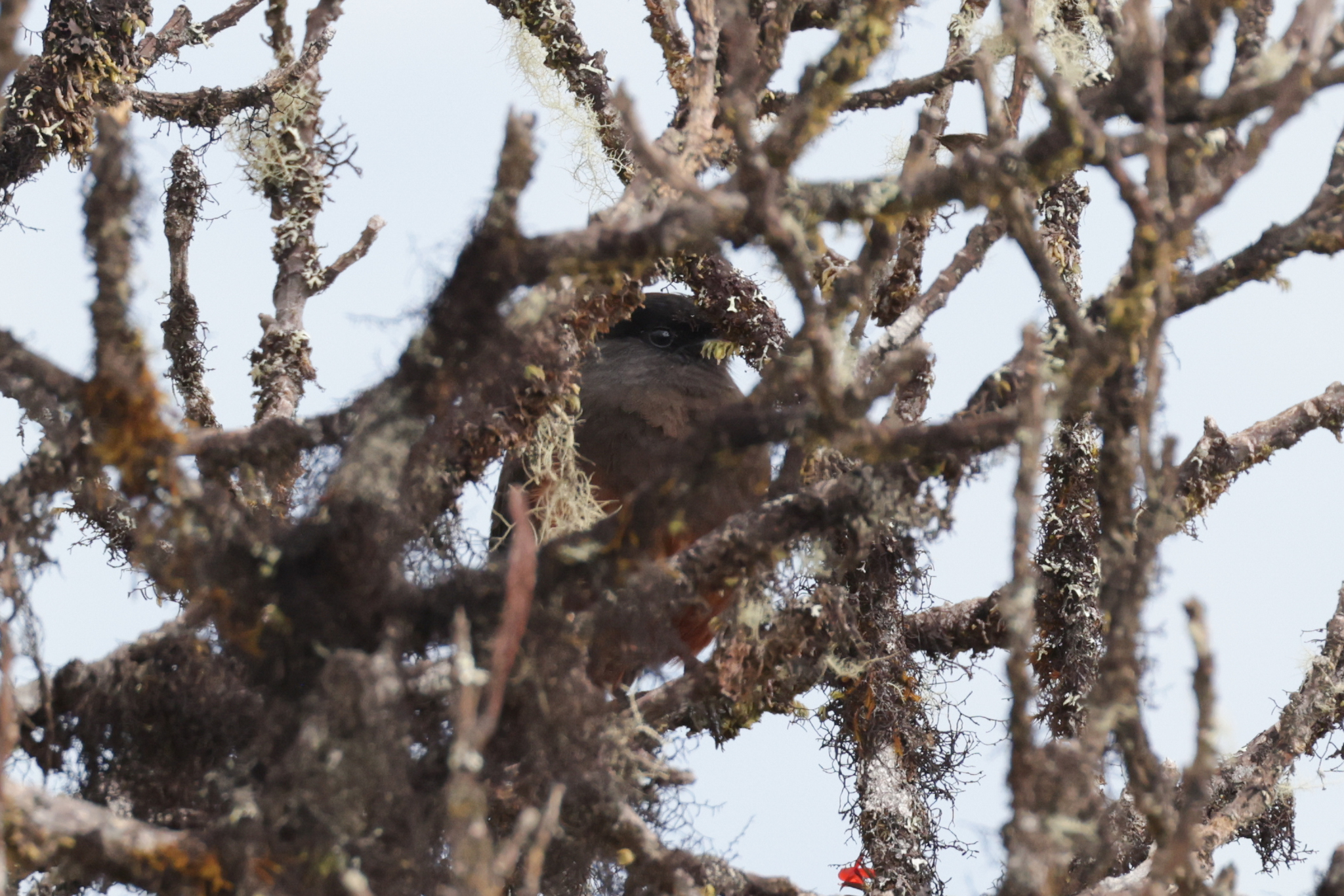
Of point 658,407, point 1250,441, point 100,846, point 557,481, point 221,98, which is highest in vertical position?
point 221,98

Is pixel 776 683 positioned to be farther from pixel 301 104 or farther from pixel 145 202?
pixel 301 104

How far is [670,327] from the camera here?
15.3ft

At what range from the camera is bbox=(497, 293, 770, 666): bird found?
9.46 feet

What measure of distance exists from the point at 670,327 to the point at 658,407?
61 cm

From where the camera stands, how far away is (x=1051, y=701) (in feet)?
13.2

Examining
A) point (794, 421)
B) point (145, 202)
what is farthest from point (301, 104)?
→ point (794, 421)

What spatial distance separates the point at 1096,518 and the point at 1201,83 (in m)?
2.44

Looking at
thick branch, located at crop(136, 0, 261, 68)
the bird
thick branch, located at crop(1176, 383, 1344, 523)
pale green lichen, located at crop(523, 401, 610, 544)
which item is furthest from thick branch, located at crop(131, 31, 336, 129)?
thick branch, located at crop(1176, 383, 1344, 523)

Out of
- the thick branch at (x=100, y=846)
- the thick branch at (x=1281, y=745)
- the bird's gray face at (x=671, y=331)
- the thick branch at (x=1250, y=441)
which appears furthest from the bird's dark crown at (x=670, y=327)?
the thick branch at (x=100, y=846)

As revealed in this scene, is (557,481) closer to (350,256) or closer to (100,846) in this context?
(350,256)

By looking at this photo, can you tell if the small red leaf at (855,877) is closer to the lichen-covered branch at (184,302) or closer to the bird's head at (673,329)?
the bird's head at (673,329)

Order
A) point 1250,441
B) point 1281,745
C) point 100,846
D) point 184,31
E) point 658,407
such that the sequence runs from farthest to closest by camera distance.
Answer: point 184,31
point 658,407
point 1250,441
point 1281,745
point 100,846

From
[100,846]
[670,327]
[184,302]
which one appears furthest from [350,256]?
[100,846]

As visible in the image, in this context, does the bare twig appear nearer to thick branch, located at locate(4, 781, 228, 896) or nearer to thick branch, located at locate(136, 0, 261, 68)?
thick branch, located at locate(136, 0, 261, 68)
